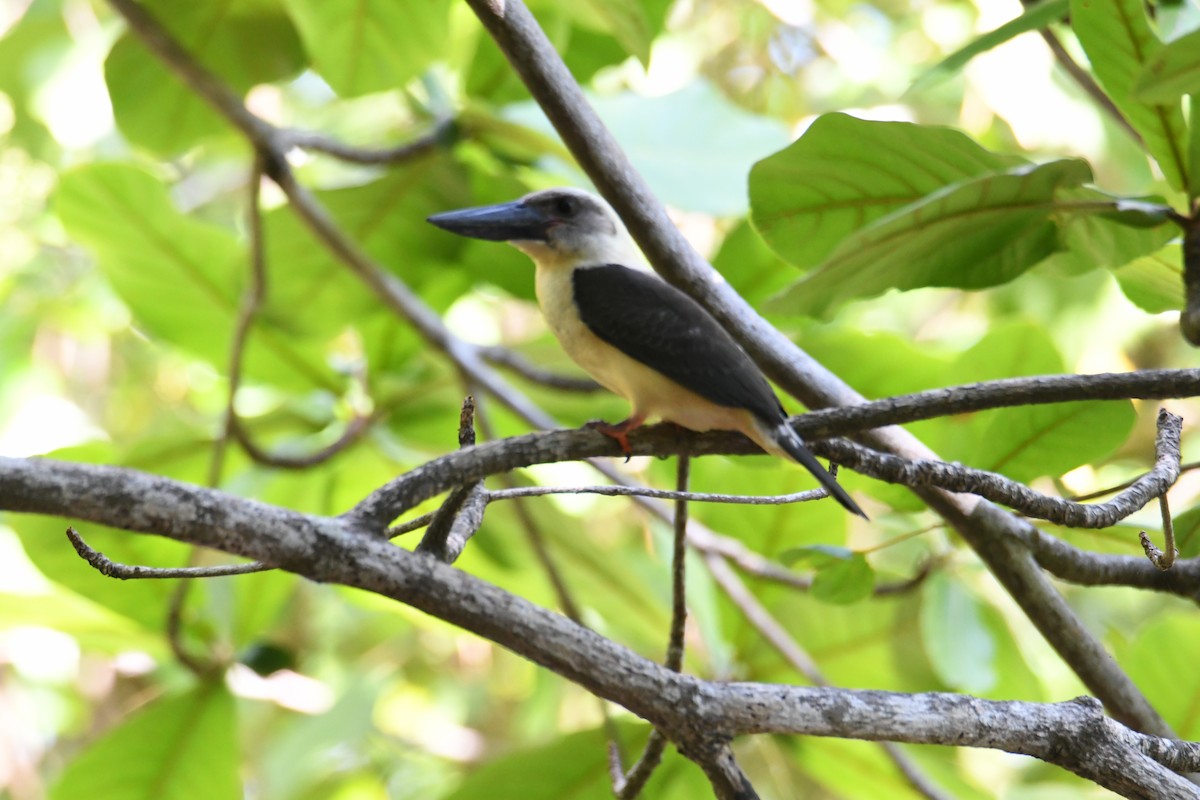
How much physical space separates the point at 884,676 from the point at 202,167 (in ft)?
12.2

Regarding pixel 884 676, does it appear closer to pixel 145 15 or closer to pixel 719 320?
pixel 719 320

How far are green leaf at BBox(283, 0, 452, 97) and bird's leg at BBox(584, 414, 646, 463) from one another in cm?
88

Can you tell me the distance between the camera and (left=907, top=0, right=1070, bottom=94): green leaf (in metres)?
1.61

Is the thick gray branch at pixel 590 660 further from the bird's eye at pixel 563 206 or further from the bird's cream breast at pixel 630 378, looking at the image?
the bird's eye at pixel 563 206

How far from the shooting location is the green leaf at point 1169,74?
4.02 ft

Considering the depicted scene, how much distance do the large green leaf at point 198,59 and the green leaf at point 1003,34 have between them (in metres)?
1.45

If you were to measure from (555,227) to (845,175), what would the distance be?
26.4 inches

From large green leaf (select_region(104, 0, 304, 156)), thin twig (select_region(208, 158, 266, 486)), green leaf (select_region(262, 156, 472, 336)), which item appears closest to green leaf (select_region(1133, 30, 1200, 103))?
green leaf (select_region(262, 156, 472, 336))

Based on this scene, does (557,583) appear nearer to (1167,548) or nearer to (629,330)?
(629,330)

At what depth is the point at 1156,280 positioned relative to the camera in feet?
5.08

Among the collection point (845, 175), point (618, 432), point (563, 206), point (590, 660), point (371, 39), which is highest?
point (371, 39)

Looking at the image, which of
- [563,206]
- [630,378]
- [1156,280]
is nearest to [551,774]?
[630,378]

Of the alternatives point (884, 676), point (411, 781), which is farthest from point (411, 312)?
point (411, 781)

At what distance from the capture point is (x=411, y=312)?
7.95 feet
